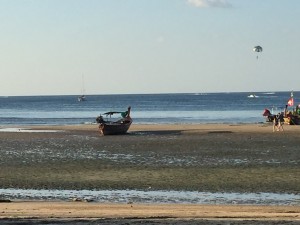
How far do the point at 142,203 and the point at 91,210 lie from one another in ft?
8.03

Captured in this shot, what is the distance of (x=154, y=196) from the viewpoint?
778 inches

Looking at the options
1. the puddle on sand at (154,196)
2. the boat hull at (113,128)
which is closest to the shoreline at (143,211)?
the puddle on sand at (154,196)

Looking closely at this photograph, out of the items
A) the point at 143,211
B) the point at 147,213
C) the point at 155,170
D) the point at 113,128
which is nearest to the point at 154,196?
the point at 143,211

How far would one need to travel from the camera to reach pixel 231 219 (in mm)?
14328

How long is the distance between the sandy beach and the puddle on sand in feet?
2.63

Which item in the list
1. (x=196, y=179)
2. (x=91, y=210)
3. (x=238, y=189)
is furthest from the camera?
(x=196, y=179)

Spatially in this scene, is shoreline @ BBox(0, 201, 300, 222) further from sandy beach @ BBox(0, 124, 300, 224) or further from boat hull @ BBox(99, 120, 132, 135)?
boat hull @ BBox(99, 120, 132, 135)

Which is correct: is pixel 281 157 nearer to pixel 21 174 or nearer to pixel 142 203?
pixel 21 174

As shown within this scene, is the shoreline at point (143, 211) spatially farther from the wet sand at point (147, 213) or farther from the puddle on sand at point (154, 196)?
the puddle on sand at point (154, 196)

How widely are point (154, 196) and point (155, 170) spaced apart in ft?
22.4

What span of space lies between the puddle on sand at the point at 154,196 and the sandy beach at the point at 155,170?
0.80m

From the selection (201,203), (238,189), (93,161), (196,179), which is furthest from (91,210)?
(93,161)

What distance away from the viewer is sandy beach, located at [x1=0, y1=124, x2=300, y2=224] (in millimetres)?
15219

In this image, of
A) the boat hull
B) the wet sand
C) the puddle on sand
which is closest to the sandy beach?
the wet sand
